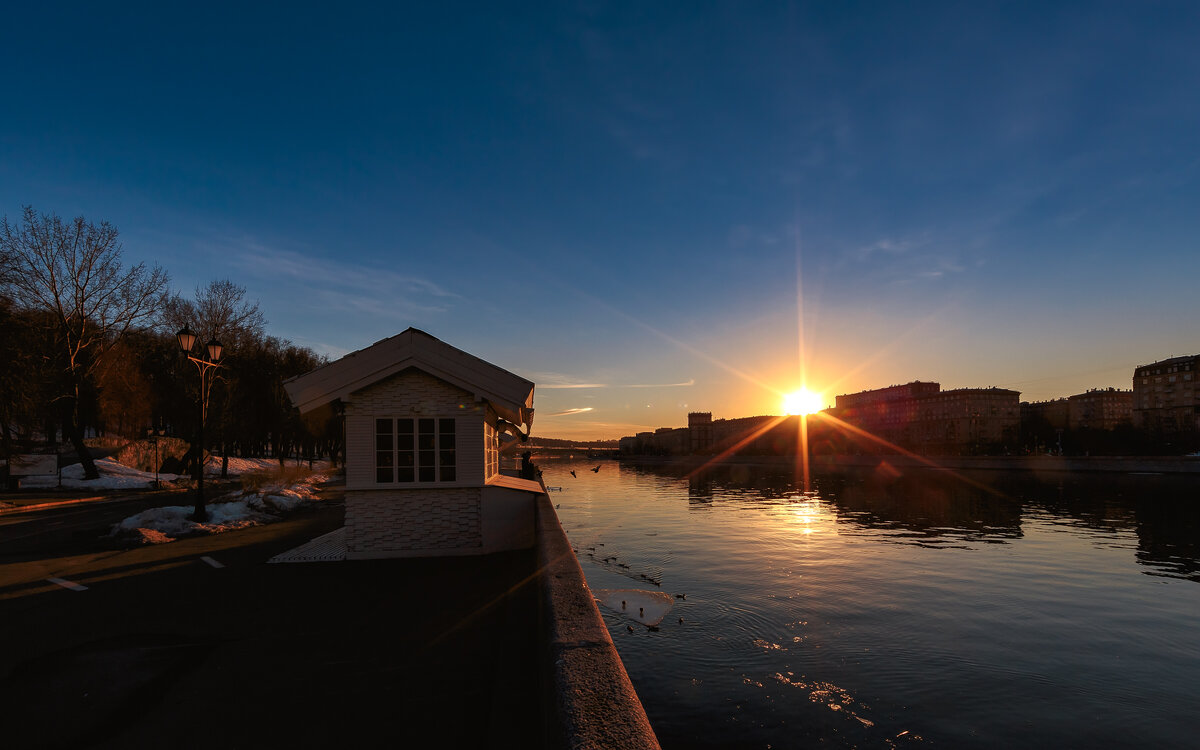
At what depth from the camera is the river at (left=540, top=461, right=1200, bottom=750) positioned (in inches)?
276

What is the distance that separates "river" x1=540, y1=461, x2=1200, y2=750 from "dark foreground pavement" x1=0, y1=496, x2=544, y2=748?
2523 millimetres

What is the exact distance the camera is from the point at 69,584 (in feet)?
32.2

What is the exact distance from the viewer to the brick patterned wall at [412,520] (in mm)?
11992

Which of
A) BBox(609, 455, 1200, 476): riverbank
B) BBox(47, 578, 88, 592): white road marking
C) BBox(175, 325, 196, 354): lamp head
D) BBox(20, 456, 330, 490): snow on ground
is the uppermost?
BBox(175, 325, 196, 354): lamp head

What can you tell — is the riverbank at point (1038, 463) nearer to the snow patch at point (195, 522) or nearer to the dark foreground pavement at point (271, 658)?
the dark foreground pavement at point (271, 658)

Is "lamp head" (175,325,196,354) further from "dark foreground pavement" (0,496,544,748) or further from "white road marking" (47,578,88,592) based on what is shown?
"white road marking" (47,578,88,592)

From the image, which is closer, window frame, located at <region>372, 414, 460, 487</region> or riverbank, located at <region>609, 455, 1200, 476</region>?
window frame, located at <region>372, 414, 460, 487</region>

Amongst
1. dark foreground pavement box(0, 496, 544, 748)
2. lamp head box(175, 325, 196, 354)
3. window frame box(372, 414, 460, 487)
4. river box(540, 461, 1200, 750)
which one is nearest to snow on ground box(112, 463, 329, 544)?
dark foreground pavement box(0, 496, 544, 748)

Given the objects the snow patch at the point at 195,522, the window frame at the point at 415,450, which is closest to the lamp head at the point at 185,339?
the snow patch at the point at 195,522

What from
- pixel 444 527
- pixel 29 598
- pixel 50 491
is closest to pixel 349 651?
pixel 444 527

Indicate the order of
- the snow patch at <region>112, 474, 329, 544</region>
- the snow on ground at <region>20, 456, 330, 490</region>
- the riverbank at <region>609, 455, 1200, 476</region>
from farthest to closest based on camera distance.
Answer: the riverbank at <region>609, 455, 1200, 476</region>, the snow on ground at <region>20, 456, 330, 490</region>, the snow patch at <region>112, 474, 329, 544</region>

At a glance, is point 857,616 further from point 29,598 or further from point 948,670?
point 29,598

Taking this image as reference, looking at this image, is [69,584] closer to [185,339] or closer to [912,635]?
[185,339]

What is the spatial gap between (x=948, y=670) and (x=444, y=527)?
9.54 m
